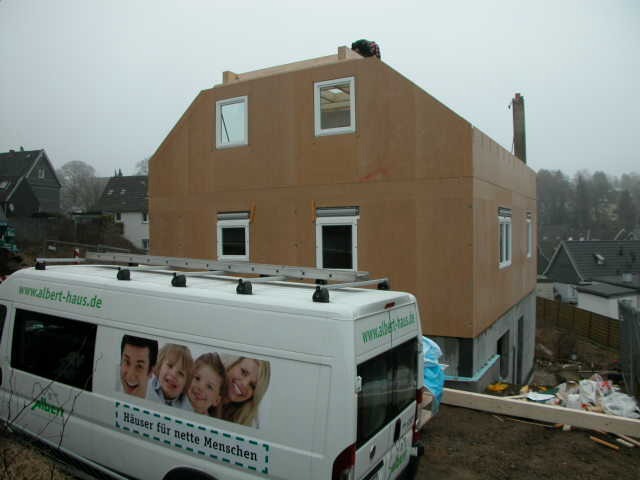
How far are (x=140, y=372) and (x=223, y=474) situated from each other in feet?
3.83

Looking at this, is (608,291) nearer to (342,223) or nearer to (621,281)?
(621,281)

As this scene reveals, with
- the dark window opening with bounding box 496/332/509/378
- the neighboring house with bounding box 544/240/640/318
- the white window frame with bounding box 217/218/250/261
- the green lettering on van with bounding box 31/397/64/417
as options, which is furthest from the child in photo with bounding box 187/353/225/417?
the neighboring house with bounding box 544/240/640/318

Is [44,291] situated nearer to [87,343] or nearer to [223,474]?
[87,343]

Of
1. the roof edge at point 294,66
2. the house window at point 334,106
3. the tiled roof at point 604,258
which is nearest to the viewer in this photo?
the house window at point 334,106

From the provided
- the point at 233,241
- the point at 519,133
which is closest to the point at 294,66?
the point at 233,241

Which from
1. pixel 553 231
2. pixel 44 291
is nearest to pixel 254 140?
pixel 44 291

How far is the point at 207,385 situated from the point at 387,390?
1.45m

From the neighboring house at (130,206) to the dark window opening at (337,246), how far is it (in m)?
38.4

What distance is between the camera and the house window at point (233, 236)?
1127 centimetres

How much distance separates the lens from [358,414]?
361cm

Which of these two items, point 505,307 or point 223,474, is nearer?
point 223,474

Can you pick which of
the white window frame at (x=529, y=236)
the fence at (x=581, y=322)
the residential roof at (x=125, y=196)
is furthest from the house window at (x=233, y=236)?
the residential roof at (x=125, y=196)

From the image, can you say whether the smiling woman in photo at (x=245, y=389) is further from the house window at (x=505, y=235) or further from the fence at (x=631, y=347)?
the house window at (x=505, y=235)

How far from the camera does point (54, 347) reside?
Result: 16.8 feet
